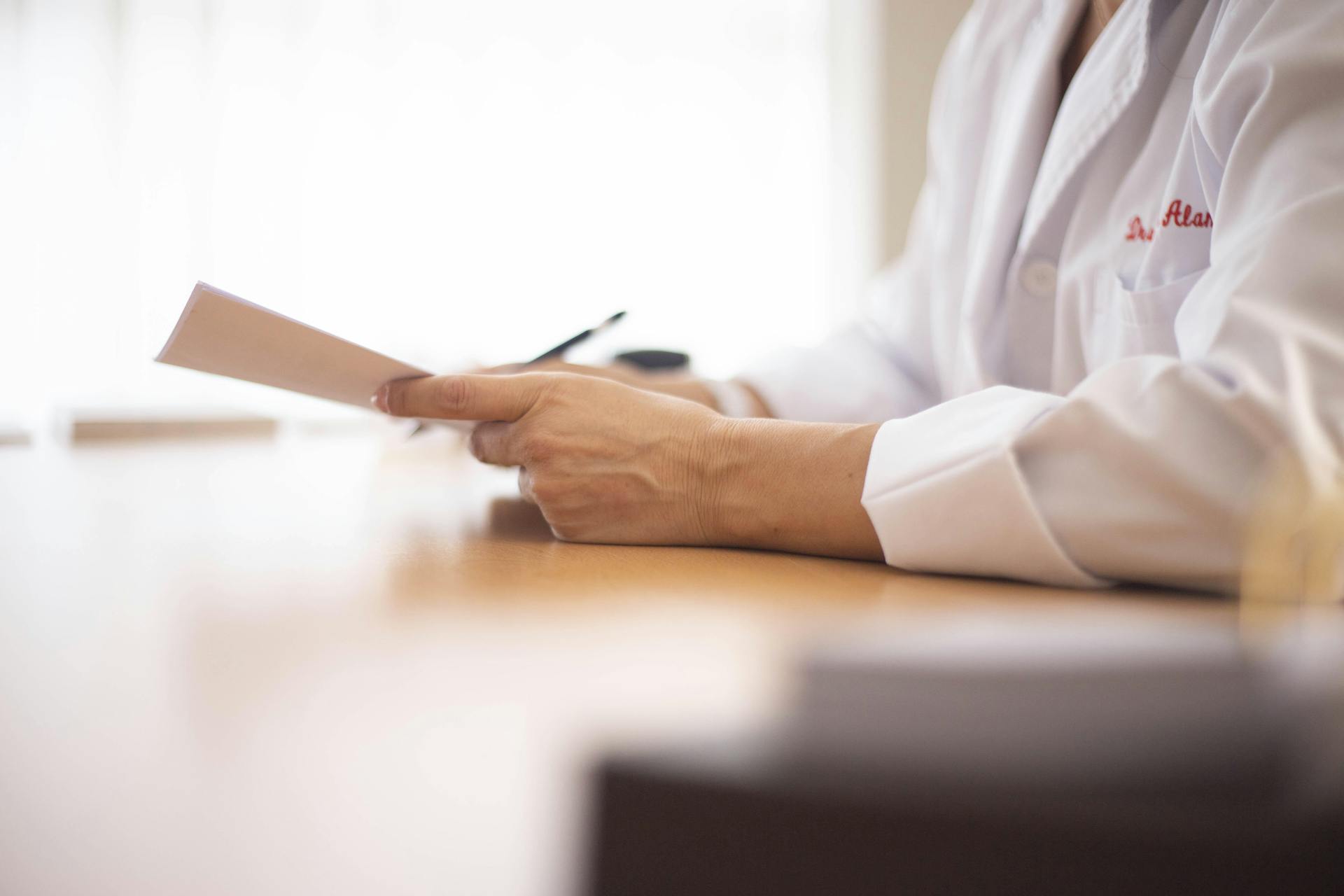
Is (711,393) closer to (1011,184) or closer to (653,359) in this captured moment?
(1011,184)

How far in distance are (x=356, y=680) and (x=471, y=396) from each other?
0.98 ft

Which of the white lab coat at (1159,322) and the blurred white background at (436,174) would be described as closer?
the white lab coat at (1159,322)

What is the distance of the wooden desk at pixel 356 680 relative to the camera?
181 millimetres

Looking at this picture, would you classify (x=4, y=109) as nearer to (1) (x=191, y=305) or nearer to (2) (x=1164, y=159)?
(1) (x=191, y=305)

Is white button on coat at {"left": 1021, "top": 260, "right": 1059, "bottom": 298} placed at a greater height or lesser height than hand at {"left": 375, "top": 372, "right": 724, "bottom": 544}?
greater

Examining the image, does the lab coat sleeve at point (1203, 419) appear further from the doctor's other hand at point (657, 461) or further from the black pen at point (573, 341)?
the black pen at point (573, 341)

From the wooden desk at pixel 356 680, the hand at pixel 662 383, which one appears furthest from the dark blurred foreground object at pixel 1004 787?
the hand at pixel 662 383

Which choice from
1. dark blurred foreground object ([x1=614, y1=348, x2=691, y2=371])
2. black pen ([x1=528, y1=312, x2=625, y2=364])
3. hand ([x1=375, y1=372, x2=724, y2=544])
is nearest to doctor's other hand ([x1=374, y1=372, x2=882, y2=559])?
hand ([x1=375, y1=372, x2=724, y2=544])

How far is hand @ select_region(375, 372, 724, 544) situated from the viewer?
1.77ft

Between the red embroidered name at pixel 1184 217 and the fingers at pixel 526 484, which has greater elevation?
the red embroidered name at pixel 1184 217

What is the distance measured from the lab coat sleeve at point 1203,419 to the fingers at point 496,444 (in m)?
0.23

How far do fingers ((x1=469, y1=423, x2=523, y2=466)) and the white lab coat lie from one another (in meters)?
0.23

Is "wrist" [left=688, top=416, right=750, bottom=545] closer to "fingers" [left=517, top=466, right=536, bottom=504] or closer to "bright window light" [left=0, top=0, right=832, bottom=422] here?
"fingers" [left=517, top=466, right=536, bottom=504]

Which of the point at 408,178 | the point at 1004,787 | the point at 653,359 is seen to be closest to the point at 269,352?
the point at 1004,787
